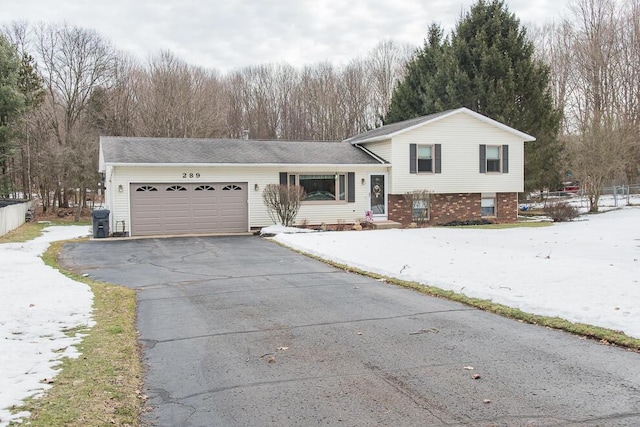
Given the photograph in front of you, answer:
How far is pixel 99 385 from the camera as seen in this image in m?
4.44

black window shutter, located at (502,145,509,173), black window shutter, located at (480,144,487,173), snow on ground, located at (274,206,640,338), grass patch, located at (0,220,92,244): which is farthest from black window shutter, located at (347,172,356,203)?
grass patch, located at (0,220,92,244)

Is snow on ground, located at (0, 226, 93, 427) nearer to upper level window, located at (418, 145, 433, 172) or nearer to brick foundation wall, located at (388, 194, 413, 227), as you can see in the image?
brick foundation wall, located at (388, 194, 413, 227)

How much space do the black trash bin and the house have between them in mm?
473

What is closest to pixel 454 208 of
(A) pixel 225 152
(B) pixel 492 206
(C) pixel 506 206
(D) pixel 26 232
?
(B) pixel 492 206

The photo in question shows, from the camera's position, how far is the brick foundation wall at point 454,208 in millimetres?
22844

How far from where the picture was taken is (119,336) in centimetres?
610

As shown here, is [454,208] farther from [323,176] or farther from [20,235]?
[20,235]

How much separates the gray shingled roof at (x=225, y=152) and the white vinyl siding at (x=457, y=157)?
4.35 feet

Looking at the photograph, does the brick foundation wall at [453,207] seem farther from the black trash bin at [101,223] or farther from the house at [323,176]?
the black trash bin at [101,223]

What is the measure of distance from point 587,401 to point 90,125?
38.1 meters

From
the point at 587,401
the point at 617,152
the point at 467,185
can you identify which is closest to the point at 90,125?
the point at 467,185

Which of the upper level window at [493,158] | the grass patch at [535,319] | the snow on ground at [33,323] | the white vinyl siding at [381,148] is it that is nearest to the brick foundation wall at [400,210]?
the white vinyl siding at [381,148]

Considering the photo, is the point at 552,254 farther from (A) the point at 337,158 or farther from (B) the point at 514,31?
(B) the point at 514,31

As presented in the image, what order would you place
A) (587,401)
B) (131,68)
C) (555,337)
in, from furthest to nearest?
(131,68), (555,337), (587,401)
